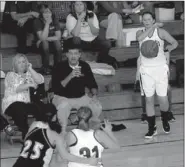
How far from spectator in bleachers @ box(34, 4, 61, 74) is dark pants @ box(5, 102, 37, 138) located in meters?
1.71

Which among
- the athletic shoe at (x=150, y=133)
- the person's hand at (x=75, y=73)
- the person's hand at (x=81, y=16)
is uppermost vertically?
the person's hand at (x=81, y=16)

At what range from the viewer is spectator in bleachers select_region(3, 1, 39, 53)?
11242 millimetres

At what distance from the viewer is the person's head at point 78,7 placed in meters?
11.0

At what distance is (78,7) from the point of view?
11.0m

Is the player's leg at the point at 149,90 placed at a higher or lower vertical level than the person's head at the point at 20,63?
lower

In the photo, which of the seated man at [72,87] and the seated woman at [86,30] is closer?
the seated man at [72,87]

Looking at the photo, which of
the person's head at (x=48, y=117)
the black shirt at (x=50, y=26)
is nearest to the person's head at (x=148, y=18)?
the black shirt at (x=50, y=26)

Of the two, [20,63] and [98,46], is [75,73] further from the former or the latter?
[98,46]

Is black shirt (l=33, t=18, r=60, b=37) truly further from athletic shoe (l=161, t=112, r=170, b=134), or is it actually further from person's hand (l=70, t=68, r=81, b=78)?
athletic shoe (l=161, t=112, r=170, b=134)

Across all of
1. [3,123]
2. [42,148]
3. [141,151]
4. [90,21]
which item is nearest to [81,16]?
[90,21]

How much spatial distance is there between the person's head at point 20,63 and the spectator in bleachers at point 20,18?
1.93m

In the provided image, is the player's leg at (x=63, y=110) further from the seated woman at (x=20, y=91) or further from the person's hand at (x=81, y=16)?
the person's hand at (x=81, y=16)

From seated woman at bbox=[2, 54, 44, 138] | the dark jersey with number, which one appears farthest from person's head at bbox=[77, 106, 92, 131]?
seated woman at bbox=[2, 54, 44, 138]

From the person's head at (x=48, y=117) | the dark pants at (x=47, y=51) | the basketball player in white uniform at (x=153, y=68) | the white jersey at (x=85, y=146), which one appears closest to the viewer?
the white jersey at (x=85, y=146)
